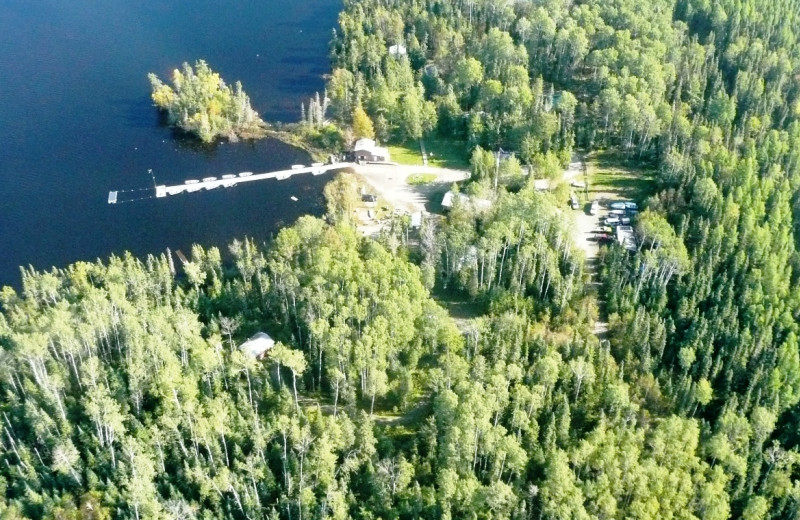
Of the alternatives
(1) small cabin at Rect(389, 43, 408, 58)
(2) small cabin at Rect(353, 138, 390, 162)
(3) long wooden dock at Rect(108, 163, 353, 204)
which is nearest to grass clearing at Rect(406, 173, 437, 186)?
(2) small cabin at Rect(353, 138, 390, 162)

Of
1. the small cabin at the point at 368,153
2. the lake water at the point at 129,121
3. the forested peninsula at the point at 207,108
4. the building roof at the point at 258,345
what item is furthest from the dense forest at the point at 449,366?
the forested peninsula at the point at 207,108

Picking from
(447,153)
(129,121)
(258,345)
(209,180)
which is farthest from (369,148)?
(258,345)

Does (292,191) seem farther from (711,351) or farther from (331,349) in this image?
(711,351)

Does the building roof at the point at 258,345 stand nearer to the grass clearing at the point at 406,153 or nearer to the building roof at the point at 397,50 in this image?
the grass clearing at the point at 406,153

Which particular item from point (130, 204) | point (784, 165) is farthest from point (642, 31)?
point (130, 204)

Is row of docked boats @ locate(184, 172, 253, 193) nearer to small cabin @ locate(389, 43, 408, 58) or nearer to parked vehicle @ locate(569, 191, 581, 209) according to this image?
small cabin @ locate(389, 43, 408, 58)

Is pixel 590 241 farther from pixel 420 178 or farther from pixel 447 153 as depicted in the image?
pixel 447 153
